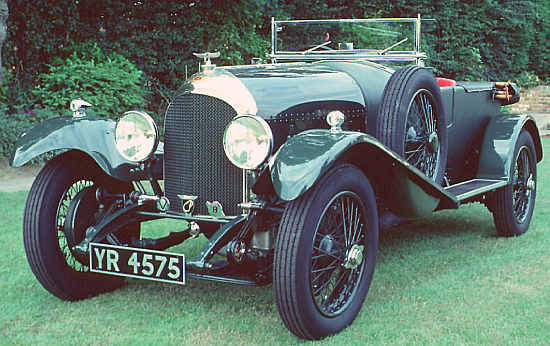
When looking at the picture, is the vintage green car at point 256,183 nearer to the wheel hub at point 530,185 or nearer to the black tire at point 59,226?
the black tire at point 59,226

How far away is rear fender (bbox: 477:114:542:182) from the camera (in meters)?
4.55

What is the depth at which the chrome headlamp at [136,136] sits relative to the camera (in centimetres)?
335

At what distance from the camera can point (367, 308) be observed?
10.8 feet

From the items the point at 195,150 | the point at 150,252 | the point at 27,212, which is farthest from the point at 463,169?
the point at 27,212

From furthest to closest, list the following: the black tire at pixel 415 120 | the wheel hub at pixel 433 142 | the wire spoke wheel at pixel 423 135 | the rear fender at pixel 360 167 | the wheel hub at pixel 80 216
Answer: the wheel hub at pixel 433 142 < the wire spoke wheel at pixel 423 135 < the black tire at pixel 415 120 < the wheel hub at pixel 80 216 < the rear fender at pixel 360 167

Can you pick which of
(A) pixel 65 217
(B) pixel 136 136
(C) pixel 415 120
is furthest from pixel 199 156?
(C) pixel 415 120

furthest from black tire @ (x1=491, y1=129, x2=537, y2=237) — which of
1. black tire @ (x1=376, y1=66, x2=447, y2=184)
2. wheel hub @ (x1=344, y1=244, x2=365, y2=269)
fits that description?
wheel hub @ (x1=344, y1=244, x2=365, y2=269)

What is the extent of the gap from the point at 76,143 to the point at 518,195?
3.32 m

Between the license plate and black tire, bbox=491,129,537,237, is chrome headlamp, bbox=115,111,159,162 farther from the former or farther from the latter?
black tire, bbox=491,129,537,237

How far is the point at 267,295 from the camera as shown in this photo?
138 inches

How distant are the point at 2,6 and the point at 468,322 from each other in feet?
24.4

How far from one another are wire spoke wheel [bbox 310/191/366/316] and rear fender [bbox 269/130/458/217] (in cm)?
25

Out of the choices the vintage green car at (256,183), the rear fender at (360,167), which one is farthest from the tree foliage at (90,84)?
the rear fender at (360,167)

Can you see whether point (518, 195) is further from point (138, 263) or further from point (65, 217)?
point (65, 217)
